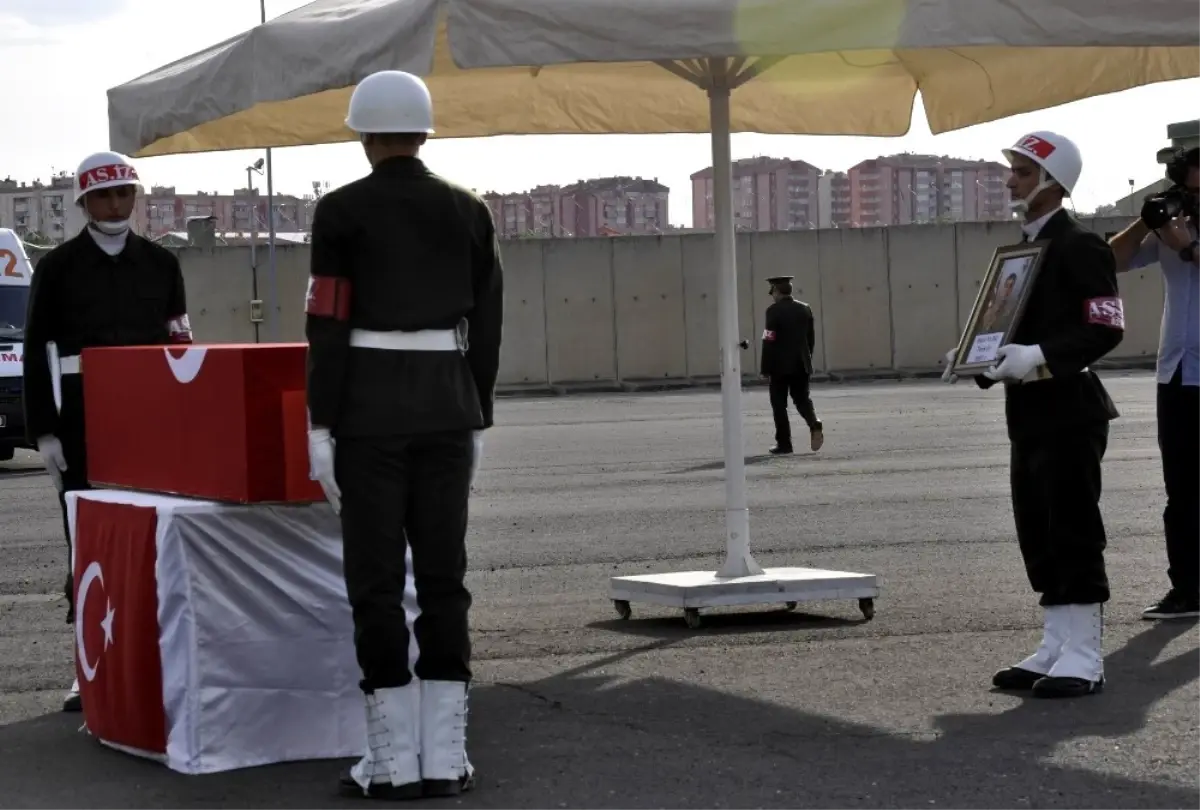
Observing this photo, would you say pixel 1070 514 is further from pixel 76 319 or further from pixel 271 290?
pixel 271 290

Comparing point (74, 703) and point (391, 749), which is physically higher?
point (391, 749)

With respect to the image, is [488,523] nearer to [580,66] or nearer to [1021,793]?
[580,66]


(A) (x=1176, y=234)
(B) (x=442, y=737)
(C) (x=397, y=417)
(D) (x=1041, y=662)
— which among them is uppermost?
(A) (x=1176, y=234)

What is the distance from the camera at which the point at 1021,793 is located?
547 centimetres

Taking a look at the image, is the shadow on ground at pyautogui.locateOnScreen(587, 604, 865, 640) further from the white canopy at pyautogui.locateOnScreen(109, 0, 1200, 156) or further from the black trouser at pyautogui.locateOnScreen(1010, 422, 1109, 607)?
the white canopy at pyautogui.locateOnScreen(109, 0, 1200, 156)

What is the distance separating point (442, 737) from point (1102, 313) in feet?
9.25

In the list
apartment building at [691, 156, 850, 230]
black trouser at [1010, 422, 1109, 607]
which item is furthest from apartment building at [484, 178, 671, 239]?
black trouser at [1010, 422, 1109, 607]

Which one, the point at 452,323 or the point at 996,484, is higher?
the point at 452,323

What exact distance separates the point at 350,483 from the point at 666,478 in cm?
1186

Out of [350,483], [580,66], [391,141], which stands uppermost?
[580,66]

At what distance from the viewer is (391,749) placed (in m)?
5.62

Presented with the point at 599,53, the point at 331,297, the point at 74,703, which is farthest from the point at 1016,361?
the point at 74,703

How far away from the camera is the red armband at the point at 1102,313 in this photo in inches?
273

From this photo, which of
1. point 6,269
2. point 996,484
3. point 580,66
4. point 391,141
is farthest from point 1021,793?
point 6,269
